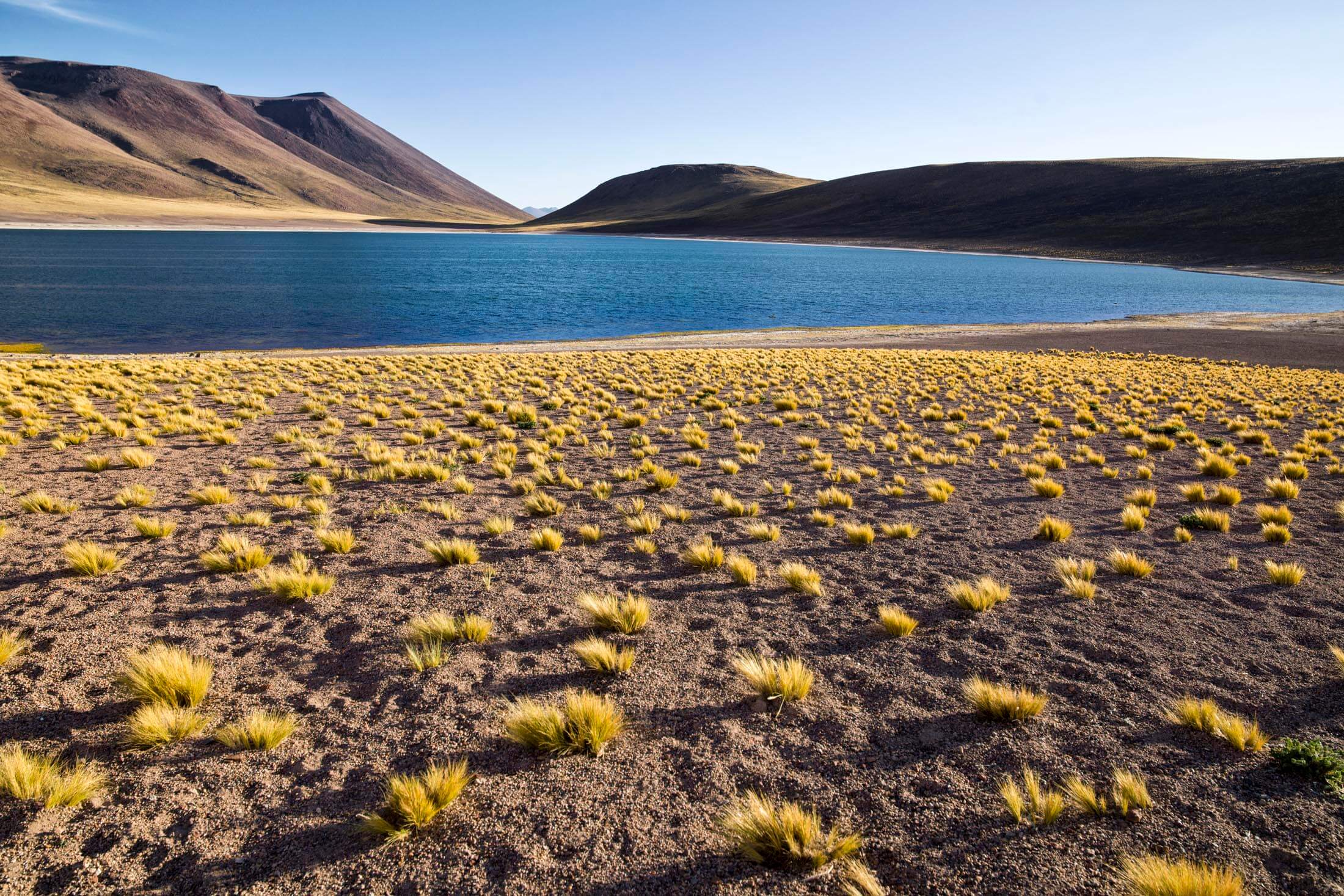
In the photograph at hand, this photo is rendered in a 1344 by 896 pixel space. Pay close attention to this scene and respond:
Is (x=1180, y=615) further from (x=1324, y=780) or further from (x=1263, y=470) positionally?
(x=1263, y=470)

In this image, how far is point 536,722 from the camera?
4.12m

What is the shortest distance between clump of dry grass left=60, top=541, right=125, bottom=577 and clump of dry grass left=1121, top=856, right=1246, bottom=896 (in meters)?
8.90

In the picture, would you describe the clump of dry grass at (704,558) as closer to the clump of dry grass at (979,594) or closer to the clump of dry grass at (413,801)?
the clump of dry grass at (979,594)

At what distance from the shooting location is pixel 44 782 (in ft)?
11.4

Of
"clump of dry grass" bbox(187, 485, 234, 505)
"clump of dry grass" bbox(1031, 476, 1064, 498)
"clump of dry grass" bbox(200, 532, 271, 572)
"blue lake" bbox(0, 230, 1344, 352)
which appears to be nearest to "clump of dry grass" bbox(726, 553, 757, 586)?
"clump of dry grass" bbox(200, 532, 271, 572)

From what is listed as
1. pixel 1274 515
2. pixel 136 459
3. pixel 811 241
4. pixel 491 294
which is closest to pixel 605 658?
pixel 1274 515

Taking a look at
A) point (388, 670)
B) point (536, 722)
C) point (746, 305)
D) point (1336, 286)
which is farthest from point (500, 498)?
point (1336, 286)

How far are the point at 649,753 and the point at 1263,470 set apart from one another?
1397 centimetres

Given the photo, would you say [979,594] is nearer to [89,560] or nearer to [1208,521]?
[1208,521]

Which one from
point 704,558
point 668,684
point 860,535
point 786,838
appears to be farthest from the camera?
point 860,535

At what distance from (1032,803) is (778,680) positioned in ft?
5.65

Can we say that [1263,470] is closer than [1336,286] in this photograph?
Yes

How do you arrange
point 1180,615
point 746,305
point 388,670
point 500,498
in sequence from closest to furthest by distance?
1. point 388,670
2. point 1180,615
3. point 500,498
4. point 746,305

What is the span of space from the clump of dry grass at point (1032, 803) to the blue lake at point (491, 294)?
3944 cm
